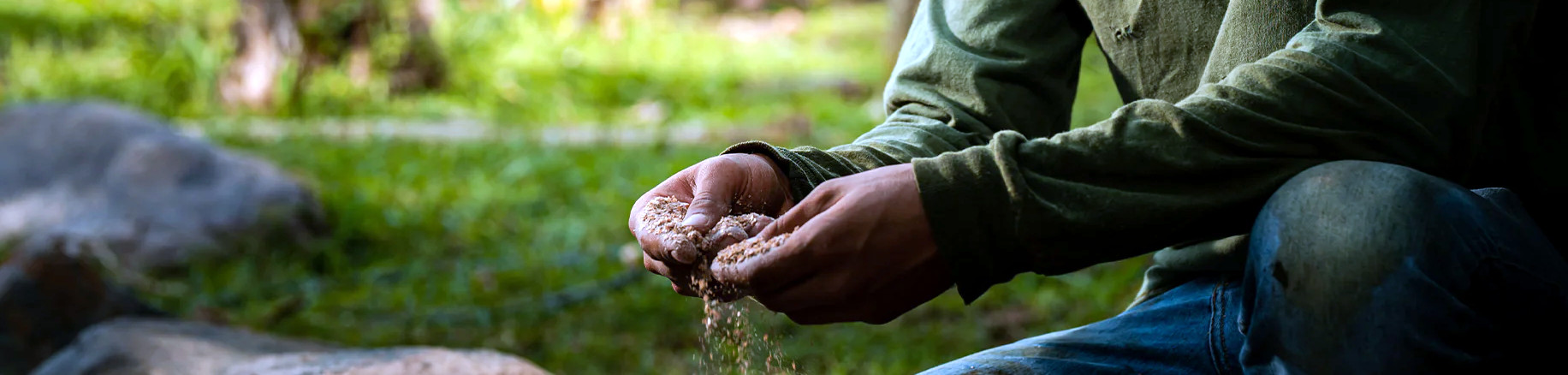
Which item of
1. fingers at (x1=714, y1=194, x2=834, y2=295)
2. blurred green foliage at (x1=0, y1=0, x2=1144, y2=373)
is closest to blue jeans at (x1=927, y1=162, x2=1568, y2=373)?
fingers at (x1=714, y1=194, x2=834, y2=295)

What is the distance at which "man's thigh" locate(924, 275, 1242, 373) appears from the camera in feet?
5.62

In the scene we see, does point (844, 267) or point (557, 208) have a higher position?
point (844, 267)

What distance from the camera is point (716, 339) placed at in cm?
192

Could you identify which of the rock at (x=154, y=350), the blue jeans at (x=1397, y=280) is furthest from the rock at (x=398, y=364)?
the blue jeans at (x=1397, y=280)

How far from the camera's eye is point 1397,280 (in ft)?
4.27

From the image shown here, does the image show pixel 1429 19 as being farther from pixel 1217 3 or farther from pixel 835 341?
pixel 835 341

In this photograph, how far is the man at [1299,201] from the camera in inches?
51.9

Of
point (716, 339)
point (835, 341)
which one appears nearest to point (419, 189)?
point (835, 341)

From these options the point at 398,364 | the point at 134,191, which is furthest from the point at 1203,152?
the point at 134,191

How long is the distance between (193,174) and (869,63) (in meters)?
6.12

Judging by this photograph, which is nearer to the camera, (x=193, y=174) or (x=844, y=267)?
(x=844, y=267)

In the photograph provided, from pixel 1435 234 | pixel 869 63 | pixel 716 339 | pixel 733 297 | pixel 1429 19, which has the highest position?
pixel 1429 19

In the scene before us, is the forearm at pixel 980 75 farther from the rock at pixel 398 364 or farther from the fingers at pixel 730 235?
the rock at pixel 398 364

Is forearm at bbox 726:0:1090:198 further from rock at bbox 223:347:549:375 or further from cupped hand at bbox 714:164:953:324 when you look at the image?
rock at bbox 223:347:549:375
